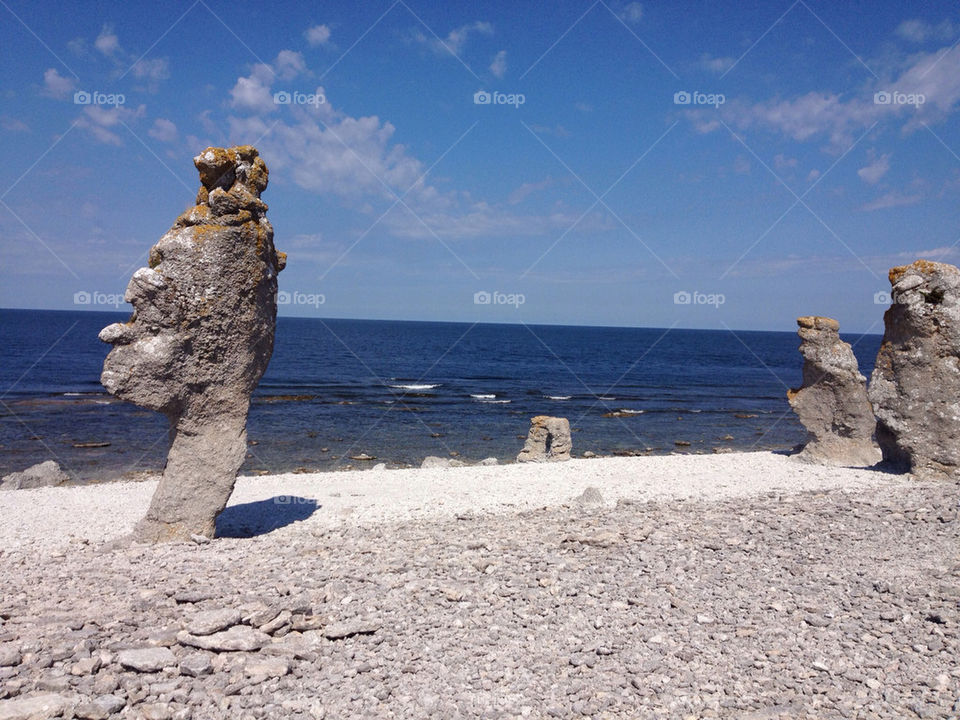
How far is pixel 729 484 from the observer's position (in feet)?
45.0

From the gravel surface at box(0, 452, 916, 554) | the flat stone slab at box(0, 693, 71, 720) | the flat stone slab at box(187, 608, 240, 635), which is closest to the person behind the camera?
the flat stone slab at box(0, 693, 71, 720)

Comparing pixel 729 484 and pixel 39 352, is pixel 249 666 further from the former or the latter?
pixel 39 352

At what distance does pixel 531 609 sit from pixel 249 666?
2.65 m

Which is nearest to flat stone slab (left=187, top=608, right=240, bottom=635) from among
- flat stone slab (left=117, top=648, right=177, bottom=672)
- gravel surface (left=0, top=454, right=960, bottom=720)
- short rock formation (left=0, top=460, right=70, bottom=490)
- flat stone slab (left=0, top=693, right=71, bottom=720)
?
gravel surface (left=0, top=454, right=960, bottom=720)

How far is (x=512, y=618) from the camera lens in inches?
251

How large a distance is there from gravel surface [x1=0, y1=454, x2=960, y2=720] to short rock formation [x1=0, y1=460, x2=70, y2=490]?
8.41m

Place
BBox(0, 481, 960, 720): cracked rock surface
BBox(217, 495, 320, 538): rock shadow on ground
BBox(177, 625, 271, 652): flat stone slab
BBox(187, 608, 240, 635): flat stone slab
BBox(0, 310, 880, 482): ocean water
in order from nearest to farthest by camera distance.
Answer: BBox(0, 481, 960, 720): cracked rock surface
BBox(177, 625, 271, 652): flat stone slab
BBox(187, 608, 240, 635): flat stone slab
BBox(217, 495, 320, 538): rock shadow on ground
BBox(0, 310, 880, 482): ocean water

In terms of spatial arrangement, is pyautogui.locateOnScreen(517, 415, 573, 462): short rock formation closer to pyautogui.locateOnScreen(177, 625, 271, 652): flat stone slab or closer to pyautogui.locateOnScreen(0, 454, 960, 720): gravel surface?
pyautogui.locateOnScreen(0, 454, 960, 720): gravel surface

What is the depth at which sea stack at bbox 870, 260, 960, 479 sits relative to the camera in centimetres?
1300

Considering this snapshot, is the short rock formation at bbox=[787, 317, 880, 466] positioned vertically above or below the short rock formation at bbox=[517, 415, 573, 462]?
above

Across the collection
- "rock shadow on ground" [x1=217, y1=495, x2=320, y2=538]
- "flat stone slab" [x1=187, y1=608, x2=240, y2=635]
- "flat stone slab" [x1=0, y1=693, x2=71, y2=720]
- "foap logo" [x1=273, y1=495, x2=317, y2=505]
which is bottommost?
"flat stone slab" [x1=0, y1=693, x2=71, y2=720]

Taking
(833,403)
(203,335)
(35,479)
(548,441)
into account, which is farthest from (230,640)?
(548,441)

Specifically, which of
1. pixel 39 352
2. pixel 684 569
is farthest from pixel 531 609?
pixel 39 352

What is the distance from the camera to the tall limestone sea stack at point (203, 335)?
877cm
